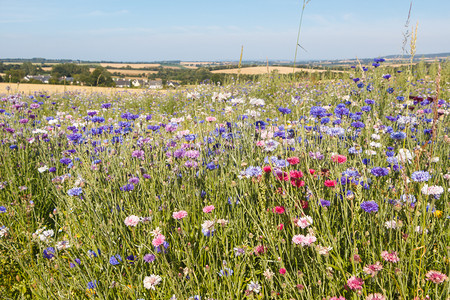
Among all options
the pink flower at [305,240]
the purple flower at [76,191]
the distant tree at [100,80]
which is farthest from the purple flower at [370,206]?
the distant tree at [100,80]

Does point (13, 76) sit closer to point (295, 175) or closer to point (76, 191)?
point (76, 191)

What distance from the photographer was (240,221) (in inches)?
68.2

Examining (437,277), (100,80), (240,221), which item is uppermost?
(100,80)

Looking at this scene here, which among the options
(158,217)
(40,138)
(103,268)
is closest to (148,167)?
(158,217)

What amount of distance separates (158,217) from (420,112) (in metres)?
3.09

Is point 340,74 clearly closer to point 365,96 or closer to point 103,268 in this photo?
point 365,96

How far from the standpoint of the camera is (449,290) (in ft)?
3.49

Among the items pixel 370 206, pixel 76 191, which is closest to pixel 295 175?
pixel 370 206

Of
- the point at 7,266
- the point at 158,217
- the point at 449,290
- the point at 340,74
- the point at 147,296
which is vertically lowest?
the point at 7,266

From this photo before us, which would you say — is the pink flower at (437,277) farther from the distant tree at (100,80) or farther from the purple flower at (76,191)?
the distant tree at (100,80)

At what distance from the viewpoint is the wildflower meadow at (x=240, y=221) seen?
50.4 inches

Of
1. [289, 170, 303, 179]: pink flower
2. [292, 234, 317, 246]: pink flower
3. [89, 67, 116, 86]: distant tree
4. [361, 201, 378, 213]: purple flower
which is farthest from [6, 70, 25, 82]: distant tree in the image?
[361, 201, 378, 213]: purple flower

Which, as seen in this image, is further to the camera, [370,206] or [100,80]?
[100,80]

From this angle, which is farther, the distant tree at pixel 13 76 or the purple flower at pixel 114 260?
the distant tree at pixel 13 76
